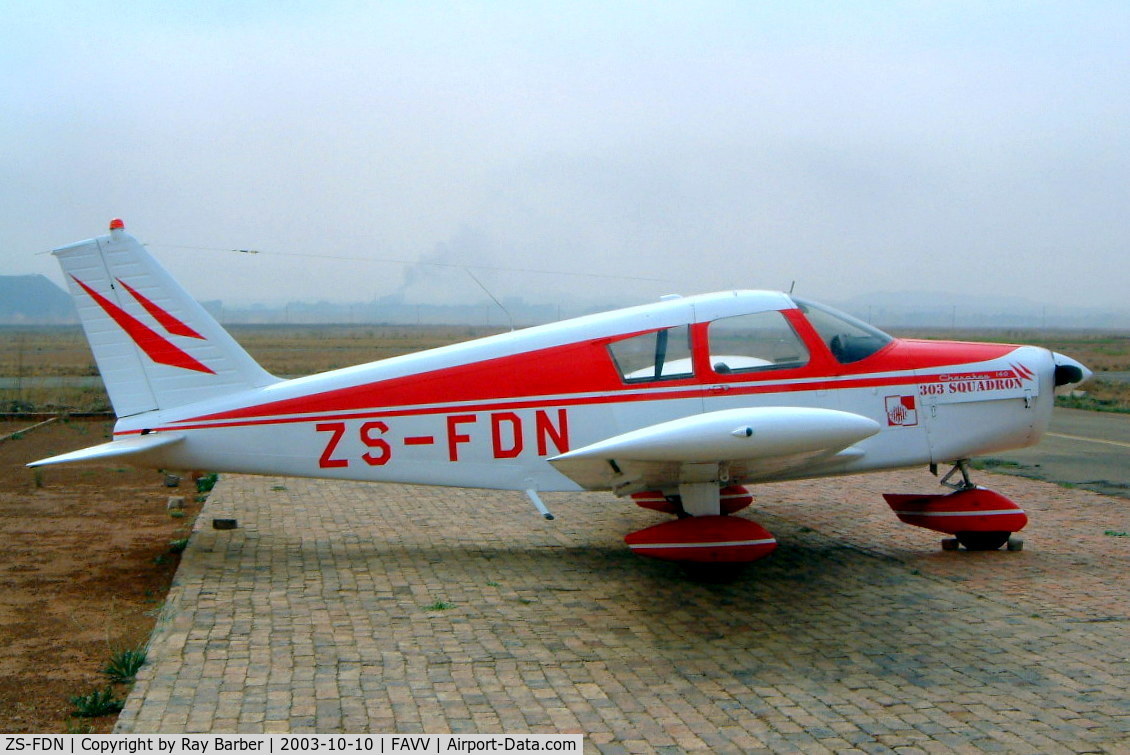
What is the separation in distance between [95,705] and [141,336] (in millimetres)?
4165

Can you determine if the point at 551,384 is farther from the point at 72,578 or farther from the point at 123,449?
the point at 72,578

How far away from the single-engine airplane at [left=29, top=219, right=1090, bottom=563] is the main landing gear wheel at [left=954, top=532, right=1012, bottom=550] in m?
0.02

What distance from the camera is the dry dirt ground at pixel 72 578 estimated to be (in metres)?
5.21

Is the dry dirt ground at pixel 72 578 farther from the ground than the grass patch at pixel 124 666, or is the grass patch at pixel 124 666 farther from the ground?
the grass patch at pixel 124 666

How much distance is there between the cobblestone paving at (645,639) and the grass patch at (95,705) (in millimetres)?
149

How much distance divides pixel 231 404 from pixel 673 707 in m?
4.90

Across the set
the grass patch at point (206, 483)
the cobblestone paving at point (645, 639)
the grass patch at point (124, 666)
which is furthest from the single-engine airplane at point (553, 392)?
the grass patch at point (206, 483)

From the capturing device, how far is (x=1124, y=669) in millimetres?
5336

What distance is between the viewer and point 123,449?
25.5ft

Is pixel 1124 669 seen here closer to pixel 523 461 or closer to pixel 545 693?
pixel 545 693

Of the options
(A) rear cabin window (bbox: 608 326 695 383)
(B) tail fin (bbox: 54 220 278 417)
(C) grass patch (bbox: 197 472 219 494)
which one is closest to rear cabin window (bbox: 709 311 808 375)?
(A) rear cabin window (bbox: 608 326 695 383)

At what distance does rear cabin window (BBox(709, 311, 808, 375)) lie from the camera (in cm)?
768

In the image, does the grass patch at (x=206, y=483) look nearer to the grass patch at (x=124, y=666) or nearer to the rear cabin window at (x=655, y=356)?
the rear cabin window at (x=655, y=356)

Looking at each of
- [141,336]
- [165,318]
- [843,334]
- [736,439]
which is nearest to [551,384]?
[736,439]
